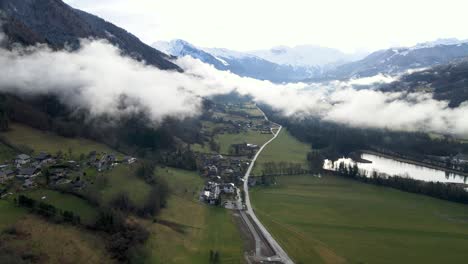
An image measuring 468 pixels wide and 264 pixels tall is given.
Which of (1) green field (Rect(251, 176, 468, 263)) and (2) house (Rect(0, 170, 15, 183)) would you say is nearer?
(1) green field (Rect(251, 176, 468, 263))

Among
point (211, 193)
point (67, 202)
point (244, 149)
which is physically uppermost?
point (244, 149)

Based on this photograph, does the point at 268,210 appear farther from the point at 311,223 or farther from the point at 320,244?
the point at 320,244

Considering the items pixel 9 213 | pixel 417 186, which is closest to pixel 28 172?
pixel 9 213

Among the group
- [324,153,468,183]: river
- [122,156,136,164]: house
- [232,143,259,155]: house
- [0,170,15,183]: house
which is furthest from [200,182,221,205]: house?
[324,153,468,183]: river

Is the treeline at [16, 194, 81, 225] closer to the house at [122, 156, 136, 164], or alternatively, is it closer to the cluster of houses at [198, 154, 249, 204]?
the cluster of houses at [198, 154, 249, 204]

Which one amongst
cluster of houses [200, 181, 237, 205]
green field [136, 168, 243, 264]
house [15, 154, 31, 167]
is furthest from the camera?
cluster of houses [200, 181, 237, 205]

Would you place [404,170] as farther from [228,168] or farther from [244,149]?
[228,168]
